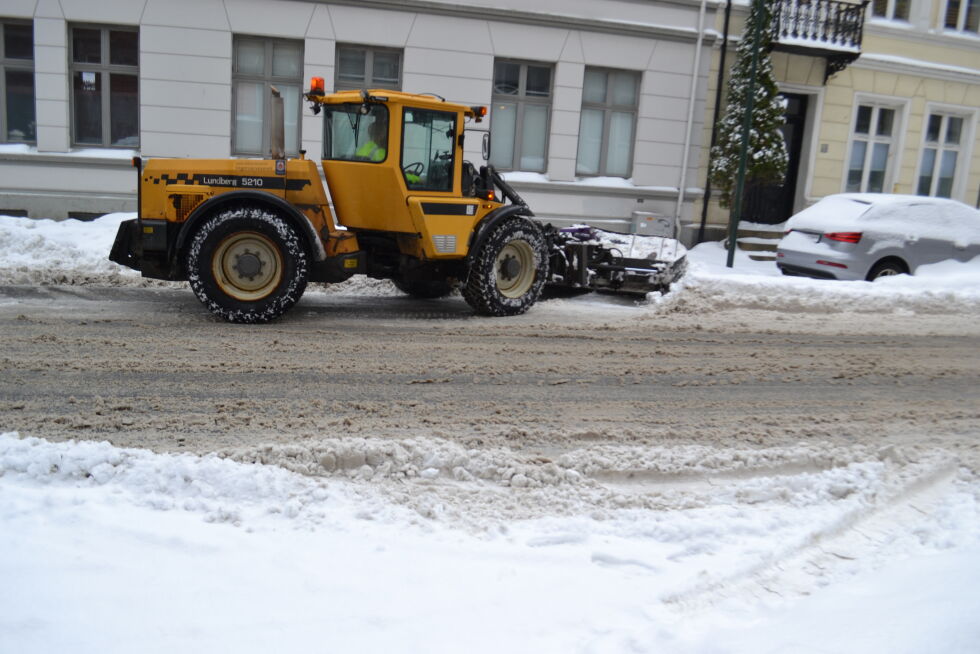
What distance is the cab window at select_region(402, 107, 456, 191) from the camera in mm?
8391

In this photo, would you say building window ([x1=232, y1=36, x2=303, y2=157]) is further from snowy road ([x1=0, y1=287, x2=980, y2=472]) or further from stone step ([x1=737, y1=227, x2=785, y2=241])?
stone step ([x1=737, y1=227, x2=785, y2=241])

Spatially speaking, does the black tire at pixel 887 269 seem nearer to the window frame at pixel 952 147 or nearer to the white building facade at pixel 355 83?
the white building facade at pixel 355 83

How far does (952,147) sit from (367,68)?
1422cm

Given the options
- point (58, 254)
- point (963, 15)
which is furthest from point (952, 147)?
point (58, 254)

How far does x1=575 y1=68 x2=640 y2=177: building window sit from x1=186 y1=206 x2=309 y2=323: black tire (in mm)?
9319

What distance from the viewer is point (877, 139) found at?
18.5 m

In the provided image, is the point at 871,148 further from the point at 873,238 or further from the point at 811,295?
the point at 811,295

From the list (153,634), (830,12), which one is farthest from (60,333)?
(830,12)

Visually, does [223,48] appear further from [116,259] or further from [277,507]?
[277,507]

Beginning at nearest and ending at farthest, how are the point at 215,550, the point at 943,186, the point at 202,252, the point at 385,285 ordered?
the point at 215,550 < the point at 202,252 < the point at 385,285 < the point at 943,186

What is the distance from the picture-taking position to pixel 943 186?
1978 centimetres

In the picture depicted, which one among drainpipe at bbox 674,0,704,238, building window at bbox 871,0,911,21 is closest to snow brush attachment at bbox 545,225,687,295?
drainpipe at bbox 674,0,704,238

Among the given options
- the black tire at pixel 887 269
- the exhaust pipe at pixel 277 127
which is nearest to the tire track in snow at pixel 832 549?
the exhaust pipe at pixel 277 127

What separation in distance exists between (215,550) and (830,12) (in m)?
17.2
